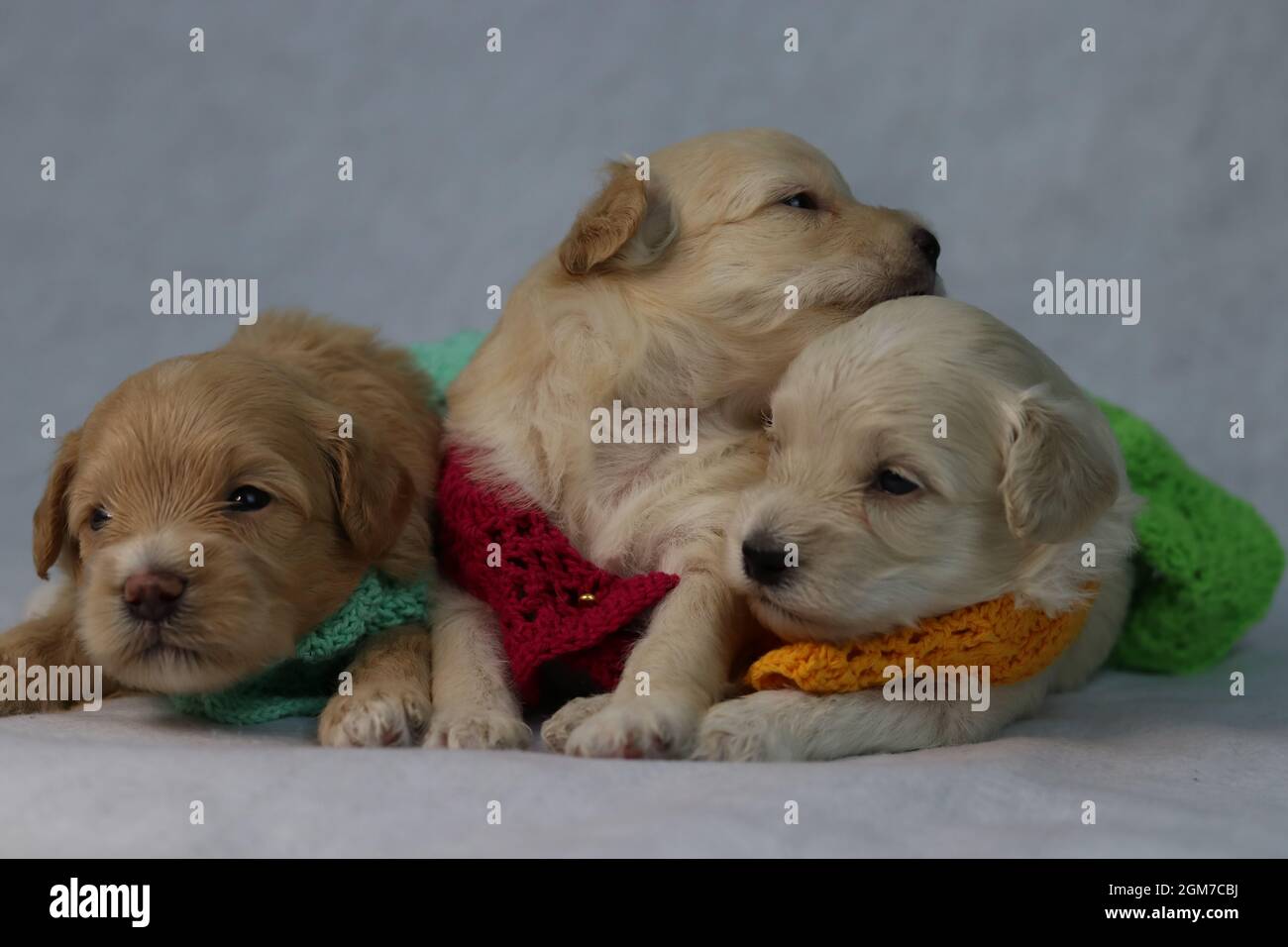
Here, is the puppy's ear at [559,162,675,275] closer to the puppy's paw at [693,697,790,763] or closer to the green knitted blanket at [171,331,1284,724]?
the green knitted blanket at [171,331,1284,724]

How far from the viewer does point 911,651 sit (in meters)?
3.10

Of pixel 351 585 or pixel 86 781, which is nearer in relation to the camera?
pixel 86 781

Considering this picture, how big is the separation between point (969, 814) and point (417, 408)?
1919 mm

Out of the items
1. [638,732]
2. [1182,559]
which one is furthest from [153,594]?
[1182,559]

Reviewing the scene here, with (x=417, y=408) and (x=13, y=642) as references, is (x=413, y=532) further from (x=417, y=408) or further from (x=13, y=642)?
(x=13, y=642)

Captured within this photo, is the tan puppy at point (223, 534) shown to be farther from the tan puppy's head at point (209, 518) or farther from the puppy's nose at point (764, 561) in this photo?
the puppy's nose at point (764, 561)

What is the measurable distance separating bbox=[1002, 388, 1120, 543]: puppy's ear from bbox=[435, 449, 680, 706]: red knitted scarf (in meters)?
0.81

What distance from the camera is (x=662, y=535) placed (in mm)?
3504

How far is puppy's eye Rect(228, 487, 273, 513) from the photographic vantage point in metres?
3.09

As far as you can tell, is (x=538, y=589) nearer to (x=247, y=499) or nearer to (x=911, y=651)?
(x=247, y=499)

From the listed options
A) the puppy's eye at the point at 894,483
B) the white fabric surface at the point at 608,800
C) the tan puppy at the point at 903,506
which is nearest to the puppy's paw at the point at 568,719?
the white fabric surface at the point at 608,800

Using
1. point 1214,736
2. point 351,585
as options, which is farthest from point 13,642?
point 1214,736

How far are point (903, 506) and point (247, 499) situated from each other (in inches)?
54.5

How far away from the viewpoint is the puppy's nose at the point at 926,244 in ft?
12.0
